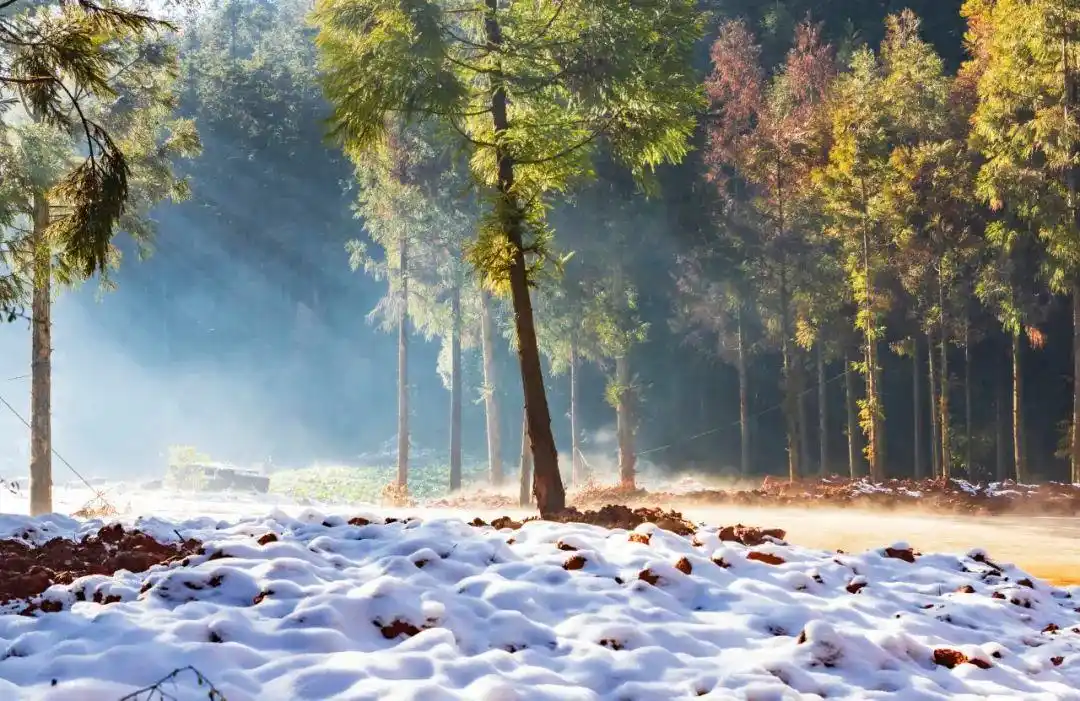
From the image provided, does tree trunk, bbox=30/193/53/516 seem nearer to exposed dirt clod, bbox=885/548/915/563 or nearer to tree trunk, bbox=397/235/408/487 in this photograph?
tree trunk, bbox=397/235/408/487

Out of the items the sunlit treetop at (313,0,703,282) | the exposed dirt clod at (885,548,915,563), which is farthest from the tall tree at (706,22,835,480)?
the exposed dirt clod at (885,548,915,563)

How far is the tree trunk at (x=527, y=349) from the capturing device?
1056cm

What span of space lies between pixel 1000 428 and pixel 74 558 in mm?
27261

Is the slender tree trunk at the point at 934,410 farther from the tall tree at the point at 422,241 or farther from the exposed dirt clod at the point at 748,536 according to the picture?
the exposed dirt clod at the point at 748,536

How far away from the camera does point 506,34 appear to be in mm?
11219

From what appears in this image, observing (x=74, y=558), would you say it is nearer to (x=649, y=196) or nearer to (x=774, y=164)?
(x=649, y=196)

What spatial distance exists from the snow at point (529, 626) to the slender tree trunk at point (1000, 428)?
73.6 feet

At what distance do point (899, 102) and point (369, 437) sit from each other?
125 feet

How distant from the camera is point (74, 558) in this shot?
6.27m

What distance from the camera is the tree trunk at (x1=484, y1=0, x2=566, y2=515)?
34.7 feet

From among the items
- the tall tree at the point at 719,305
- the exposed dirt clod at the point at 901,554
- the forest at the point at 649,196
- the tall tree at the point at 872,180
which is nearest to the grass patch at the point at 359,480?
the forest at the point at 649,196

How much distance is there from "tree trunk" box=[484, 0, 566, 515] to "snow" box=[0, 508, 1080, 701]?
3842mm

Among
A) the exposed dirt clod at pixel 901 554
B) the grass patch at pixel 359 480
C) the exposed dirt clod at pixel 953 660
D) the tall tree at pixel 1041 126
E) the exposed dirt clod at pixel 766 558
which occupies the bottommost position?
the grass patch at pixel 359 480

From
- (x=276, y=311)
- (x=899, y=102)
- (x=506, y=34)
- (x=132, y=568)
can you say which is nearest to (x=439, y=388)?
(x=276, y=311)
